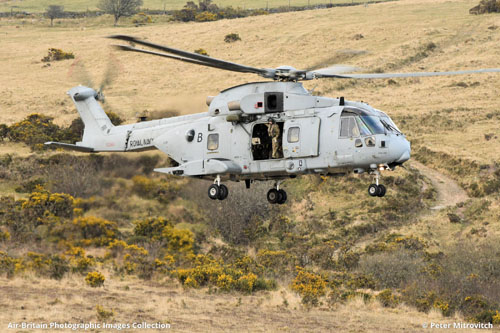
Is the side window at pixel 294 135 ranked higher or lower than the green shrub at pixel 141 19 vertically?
higher

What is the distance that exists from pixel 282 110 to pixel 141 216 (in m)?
17.2

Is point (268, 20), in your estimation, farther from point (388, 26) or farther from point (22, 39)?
point (22, 39)

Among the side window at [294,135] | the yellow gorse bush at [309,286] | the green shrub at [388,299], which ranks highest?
the side window at [294,135]

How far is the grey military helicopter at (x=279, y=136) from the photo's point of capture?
21.0 m

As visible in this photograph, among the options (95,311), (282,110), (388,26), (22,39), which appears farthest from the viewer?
(22,39)

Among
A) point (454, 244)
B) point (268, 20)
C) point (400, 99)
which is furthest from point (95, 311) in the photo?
point (268, 20)

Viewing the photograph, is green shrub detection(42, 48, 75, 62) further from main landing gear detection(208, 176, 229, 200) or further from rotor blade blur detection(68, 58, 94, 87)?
main landing gear detection(208, 176, 229, 200)

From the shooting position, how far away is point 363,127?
2106cm

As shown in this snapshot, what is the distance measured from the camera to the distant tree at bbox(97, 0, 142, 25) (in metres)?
118

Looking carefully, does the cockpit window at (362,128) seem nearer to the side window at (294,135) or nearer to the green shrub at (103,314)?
the side window at (294,135)

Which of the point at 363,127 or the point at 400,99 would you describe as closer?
the point at 363,127

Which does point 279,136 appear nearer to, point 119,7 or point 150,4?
point 119,7

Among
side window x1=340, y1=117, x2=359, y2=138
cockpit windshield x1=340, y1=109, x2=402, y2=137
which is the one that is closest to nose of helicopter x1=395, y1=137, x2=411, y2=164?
cockpit windshield x1=340, y1=109, x2=402, y2=137

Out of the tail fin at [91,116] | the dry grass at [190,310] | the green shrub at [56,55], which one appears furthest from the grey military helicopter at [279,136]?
the green shrub at [56,55]
